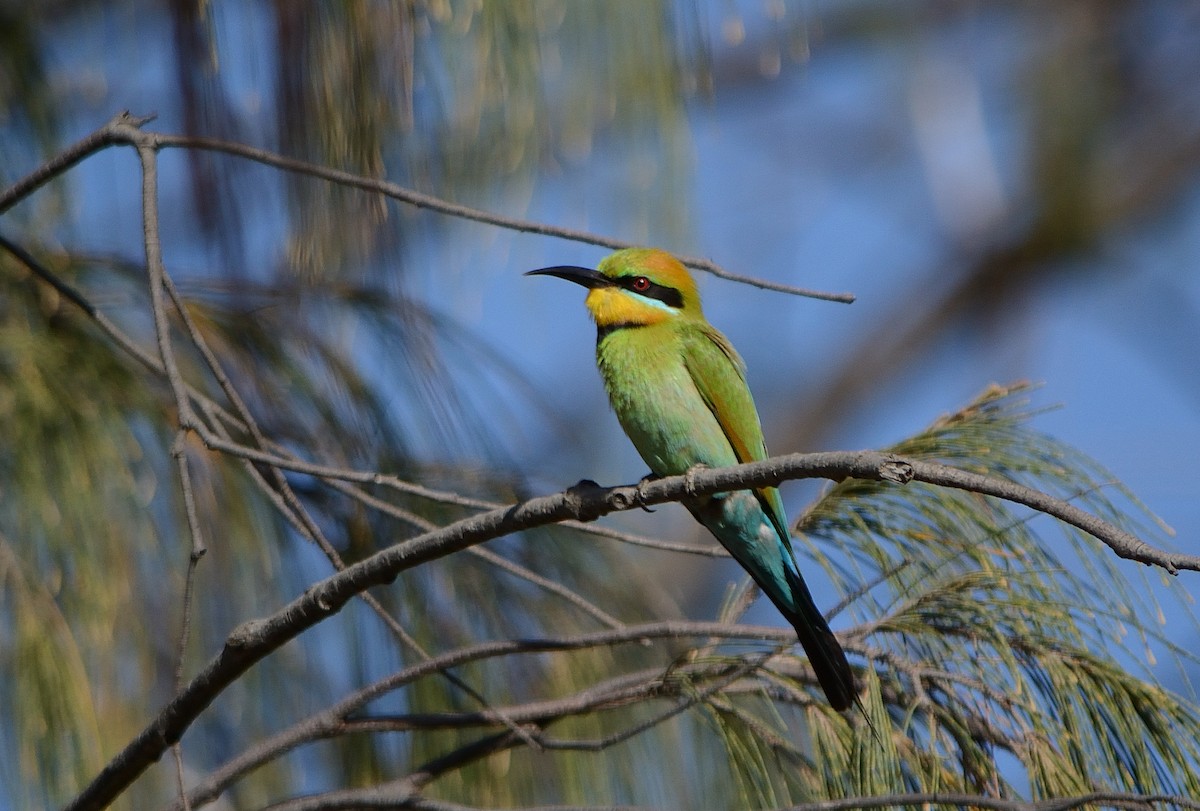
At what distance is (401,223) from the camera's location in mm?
2086

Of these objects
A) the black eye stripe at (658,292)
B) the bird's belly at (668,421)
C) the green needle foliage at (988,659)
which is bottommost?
the green needle foliage at (988,659)

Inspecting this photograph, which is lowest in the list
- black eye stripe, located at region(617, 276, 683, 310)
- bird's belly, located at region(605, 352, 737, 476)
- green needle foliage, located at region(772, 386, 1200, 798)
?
green needle foliage, located at region(772, 386, 1200, 798)

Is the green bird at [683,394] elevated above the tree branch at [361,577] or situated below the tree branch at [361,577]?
above

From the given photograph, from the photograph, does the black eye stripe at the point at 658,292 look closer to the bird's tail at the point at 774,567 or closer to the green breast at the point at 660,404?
the green breast at the point at 660,404

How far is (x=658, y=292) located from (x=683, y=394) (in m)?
0.35

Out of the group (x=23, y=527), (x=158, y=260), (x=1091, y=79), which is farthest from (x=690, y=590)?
(x=158, y=260)

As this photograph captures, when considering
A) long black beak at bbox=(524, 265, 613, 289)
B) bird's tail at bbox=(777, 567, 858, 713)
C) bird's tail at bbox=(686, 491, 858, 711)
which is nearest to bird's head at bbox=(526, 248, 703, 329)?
long black beak at bbox=(524, 265, 613, 289)

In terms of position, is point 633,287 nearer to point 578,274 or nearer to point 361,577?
point 578,274

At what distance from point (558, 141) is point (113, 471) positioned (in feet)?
2.83

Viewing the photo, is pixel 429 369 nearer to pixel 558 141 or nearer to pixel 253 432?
pixel 558 141

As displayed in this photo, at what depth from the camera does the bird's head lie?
2684 millimetres

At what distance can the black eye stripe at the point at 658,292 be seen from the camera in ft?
9.00

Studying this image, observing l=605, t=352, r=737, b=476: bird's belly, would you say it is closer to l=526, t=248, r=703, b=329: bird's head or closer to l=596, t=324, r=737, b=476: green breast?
l=596, t=324, r=737, b=476: green breast

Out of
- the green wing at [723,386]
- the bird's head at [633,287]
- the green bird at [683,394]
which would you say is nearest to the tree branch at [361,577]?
the green bird at [683,394]
